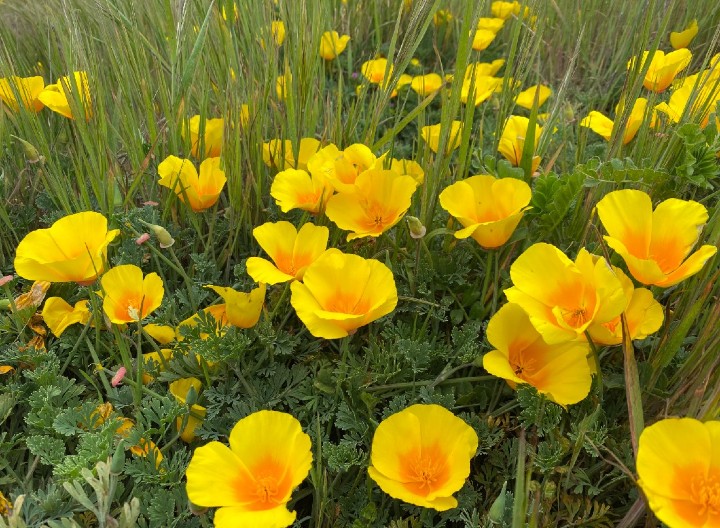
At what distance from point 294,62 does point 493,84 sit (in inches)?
25.8

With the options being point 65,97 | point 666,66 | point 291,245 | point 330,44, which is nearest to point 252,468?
point 291,245

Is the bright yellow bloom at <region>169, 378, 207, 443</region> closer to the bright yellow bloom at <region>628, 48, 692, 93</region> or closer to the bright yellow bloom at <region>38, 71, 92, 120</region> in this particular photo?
the bright yellow bloom at <region>38, 71, 92, 120</region>

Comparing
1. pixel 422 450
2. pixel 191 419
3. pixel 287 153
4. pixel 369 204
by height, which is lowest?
pixel 191 419

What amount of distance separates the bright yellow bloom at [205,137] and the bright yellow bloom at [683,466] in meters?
1.29

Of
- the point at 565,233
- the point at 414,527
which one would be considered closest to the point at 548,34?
the point at 565,233

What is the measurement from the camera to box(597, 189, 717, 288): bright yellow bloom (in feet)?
3.52

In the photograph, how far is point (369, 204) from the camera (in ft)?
4.36

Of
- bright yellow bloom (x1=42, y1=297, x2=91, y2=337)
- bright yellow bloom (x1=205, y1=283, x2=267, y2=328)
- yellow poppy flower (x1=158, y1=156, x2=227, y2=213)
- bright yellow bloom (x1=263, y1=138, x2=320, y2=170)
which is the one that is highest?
yellow poppy flower (x1=158, y1=156, x2=227, y2=213)

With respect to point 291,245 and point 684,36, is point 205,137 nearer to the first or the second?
point 291,245

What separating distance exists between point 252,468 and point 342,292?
350mm

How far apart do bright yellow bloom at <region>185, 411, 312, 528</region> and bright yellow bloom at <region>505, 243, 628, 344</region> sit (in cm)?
42

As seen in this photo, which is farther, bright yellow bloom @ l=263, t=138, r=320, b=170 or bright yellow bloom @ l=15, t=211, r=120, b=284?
bright yellow bloom @ l=263, t=138, r=320, b=170

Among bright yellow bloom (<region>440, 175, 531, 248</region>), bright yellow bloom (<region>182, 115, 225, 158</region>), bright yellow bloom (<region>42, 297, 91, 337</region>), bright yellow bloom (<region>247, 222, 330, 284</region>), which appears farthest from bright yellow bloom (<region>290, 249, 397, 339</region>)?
bright yellow bloom (<region>182, 115, 225, 158</region>)

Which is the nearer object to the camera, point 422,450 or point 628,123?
point 422,450
